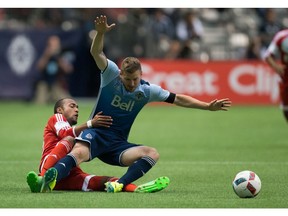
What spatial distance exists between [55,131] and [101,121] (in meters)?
0.61

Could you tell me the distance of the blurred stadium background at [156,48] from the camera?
2778 cm

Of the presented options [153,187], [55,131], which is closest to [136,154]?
[153,187]

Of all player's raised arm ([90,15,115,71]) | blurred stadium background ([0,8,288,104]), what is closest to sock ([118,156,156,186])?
player's raised arm ([90,15,115,71])

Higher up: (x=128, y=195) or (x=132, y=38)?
(x=128, y=195)

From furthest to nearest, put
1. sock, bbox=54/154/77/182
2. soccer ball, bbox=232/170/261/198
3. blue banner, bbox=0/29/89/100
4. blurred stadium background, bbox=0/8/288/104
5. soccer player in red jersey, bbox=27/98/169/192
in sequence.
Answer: blue banner, bbox=0/29/89/100, blurred stadium background, bbox=0/8/288/104, soccer player in red jersey, bbox=27/98/169/192, sock, bbox=54/154/77/182, soccer ball, bbox=232/170/261/198

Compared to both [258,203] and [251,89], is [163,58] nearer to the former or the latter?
[251,89]

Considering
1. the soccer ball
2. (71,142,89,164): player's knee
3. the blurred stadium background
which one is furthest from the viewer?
the blurred stadium background

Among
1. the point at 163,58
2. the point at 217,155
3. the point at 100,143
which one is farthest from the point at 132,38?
the point at 100,143

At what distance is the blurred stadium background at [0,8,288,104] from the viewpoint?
2778 cm

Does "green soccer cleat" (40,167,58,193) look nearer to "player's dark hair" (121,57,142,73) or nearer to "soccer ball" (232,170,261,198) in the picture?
"player's dark hair" (121,57,142,73)

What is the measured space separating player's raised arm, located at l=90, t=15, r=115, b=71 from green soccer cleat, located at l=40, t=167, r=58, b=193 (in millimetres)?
1354

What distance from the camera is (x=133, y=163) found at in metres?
10.7

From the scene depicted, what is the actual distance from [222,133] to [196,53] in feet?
33.2

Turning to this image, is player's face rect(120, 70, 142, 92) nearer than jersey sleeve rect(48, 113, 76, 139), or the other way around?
player's face rect(120, 70, 142, 92)
